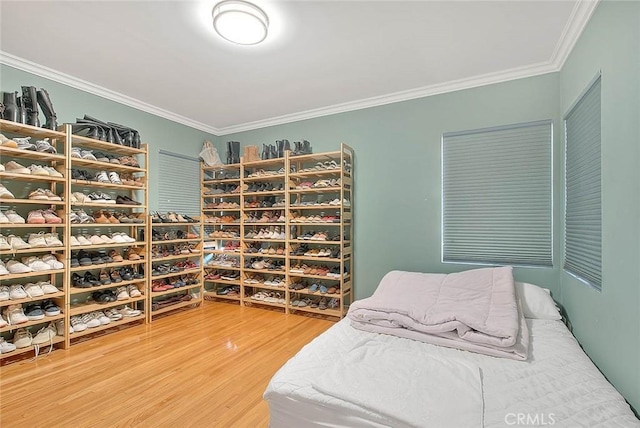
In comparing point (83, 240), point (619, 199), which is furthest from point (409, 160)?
point (83, 240)

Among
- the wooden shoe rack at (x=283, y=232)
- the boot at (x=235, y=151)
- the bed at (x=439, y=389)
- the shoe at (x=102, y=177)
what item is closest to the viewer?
the bed at (x=439, y=389)

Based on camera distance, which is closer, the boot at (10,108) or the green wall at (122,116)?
the boot at (10,108)

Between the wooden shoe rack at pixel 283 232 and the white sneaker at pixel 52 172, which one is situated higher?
the white sneaker at pixel 52 172

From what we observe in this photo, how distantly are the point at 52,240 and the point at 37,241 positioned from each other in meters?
Answer: 0.11

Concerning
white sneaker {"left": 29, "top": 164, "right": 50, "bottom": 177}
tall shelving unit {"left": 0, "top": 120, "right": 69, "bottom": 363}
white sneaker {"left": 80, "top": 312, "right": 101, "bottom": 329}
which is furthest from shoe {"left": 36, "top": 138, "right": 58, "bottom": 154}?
white sneaker {"left": 80, "top": 312, "right": 101, "bottom": 329}

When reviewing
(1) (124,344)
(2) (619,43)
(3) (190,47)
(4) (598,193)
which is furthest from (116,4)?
(4) (598,193)

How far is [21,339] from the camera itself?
2.55 meters

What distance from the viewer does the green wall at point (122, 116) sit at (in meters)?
2.79

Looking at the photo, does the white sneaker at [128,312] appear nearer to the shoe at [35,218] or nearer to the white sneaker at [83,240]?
the white sneaker at [83,240]

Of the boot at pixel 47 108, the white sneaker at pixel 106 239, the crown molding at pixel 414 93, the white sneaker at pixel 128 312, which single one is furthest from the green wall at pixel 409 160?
the boot at pixel 47 108

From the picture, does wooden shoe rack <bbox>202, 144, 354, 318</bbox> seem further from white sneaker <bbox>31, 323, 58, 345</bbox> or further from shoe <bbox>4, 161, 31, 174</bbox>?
shoe <bbox>4, 161, 31, 174</bbox>

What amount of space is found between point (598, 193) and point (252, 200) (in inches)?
149

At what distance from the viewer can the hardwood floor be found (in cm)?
181

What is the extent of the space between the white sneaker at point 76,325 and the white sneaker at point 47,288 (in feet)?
1.22
